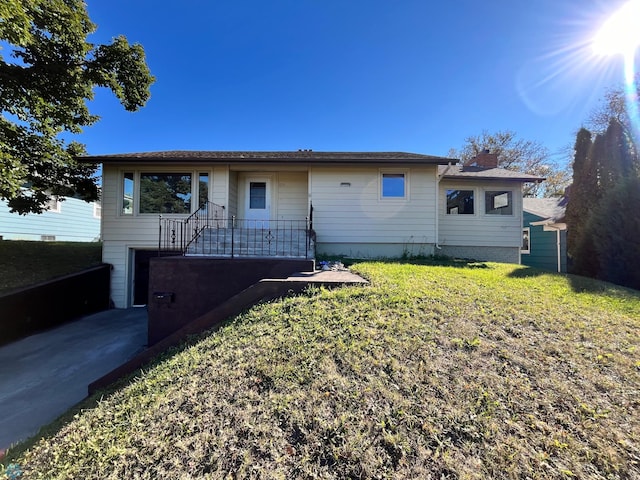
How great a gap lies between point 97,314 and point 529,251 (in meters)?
17.8

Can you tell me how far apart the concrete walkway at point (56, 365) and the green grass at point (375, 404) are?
4.80ft

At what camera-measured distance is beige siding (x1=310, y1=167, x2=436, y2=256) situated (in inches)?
369

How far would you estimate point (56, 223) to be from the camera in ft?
50.0

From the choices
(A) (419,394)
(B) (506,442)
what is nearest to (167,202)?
(A) (419,394)

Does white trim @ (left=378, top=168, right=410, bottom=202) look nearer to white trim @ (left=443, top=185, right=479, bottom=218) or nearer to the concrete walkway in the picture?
white trim @ (left=443, top=185, right=479, bottom=218)

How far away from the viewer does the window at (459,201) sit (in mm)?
10523

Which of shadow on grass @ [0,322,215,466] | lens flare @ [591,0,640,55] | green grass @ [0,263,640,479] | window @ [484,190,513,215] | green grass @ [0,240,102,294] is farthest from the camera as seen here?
window @ [484,190,513,215]

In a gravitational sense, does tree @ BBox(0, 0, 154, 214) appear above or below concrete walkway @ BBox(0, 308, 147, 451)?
above

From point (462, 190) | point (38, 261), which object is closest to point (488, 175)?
point (462, 190)

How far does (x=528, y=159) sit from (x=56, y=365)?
30.1 meters

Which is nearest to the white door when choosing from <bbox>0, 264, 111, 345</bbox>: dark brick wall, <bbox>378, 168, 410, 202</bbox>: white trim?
<bbox>378, 168, 410, 202</bbox>: white trim

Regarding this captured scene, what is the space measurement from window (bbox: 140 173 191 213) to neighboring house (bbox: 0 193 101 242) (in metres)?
5.87

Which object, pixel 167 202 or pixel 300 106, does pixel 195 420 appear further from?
pixel 300 106

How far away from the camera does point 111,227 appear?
30.5 feet
